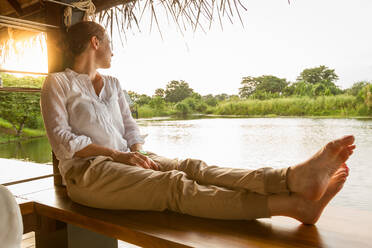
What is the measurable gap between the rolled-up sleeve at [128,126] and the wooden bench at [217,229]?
49cm

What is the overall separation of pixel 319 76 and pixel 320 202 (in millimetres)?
1220

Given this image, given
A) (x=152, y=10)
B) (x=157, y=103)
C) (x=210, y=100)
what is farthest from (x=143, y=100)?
(x=152, y=10)

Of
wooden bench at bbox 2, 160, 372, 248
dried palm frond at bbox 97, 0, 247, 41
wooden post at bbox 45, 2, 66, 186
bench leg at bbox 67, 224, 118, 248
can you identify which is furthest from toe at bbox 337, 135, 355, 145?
wooden post at bbox 45, 2, 66, 186

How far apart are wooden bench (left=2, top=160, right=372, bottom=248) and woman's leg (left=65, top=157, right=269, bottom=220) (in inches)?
1.4

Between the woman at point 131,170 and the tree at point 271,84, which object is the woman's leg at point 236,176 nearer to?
the woman at point 131,170

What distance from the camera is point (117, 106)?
177 cm

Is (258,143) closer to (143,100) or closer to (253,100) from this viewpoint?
(253,100)

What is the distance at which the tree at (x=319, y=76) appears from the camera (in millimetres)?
1985

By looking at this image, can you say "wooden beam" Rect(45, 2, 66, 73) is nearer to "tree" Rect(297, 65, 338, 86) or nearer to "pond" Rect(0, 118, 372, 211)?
"pond" Rect(0, 118, 372, 211)

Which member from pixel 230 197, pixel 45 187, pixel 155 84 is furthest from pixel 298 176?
pixel 155 84

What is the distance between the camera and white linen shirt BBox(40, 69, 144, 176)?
147 centimetres

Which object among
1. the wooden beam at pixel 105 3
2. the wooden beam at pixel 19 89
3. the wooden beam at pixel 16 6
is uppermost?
the wooden beam at pixel 16 6

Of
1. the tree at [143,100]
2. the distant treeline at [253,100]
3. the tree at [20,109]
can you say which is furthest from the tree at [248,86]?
the tree at [20,109]

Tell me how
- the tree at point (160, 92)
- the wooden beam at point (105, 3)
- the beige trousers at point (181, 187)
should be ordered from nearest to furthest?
the beige trousers at point (181, 187), the wooden beam at point (105, 3), the tree at point (160, 92)
